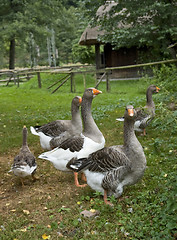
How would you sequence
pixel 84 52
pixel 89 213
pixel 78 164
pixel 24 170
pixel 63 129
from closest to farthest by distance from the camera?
pixel 89 213, pixel 78 164, pixel 24 170, pixel 63 129, pixel 84 52

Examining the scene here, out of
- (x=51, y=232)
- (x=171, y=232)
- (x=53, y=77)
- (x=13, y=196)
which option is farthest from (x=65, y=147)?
(x=53, y=77)

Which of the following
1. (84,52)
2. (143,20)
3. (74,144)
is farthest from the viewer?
(84,52)

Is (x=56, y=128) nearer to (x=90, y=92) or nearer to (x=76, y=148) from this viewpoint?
(x=90, y=92)

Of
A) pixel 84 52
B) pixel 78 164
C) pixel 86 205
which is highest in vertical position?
pixel 84 52

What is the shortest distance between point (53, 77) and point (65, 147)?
60.7 ft

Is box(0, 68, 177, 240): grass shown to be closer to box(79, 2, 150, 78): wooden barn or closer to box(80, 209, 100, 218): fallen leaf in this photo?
box(80, 209, 100, 218): fallen leaf

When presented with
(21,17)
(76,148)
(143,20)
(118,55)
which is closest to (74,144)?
(76,148)

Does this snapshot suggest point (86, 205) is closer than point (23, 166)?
Yes

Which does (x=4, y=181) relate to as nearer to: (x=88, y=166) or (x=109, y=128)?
(x=88, y=166)

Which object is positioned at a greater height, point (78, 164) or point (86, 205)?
point (78, 164)

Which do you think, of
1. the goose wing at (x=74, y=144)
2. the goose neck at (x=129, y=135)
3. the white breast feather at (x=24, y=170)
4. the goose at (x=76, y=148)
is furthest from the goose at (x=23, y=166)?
the goose neck at (x=129, y=135)

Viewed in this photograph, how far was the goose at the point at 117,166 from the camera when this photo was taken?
3.84m

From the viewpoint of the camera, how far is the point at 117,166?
152 inches

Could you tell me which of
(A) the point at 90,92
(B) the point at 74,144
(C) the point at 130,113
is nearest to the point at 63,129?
(A) the point at 90,92
